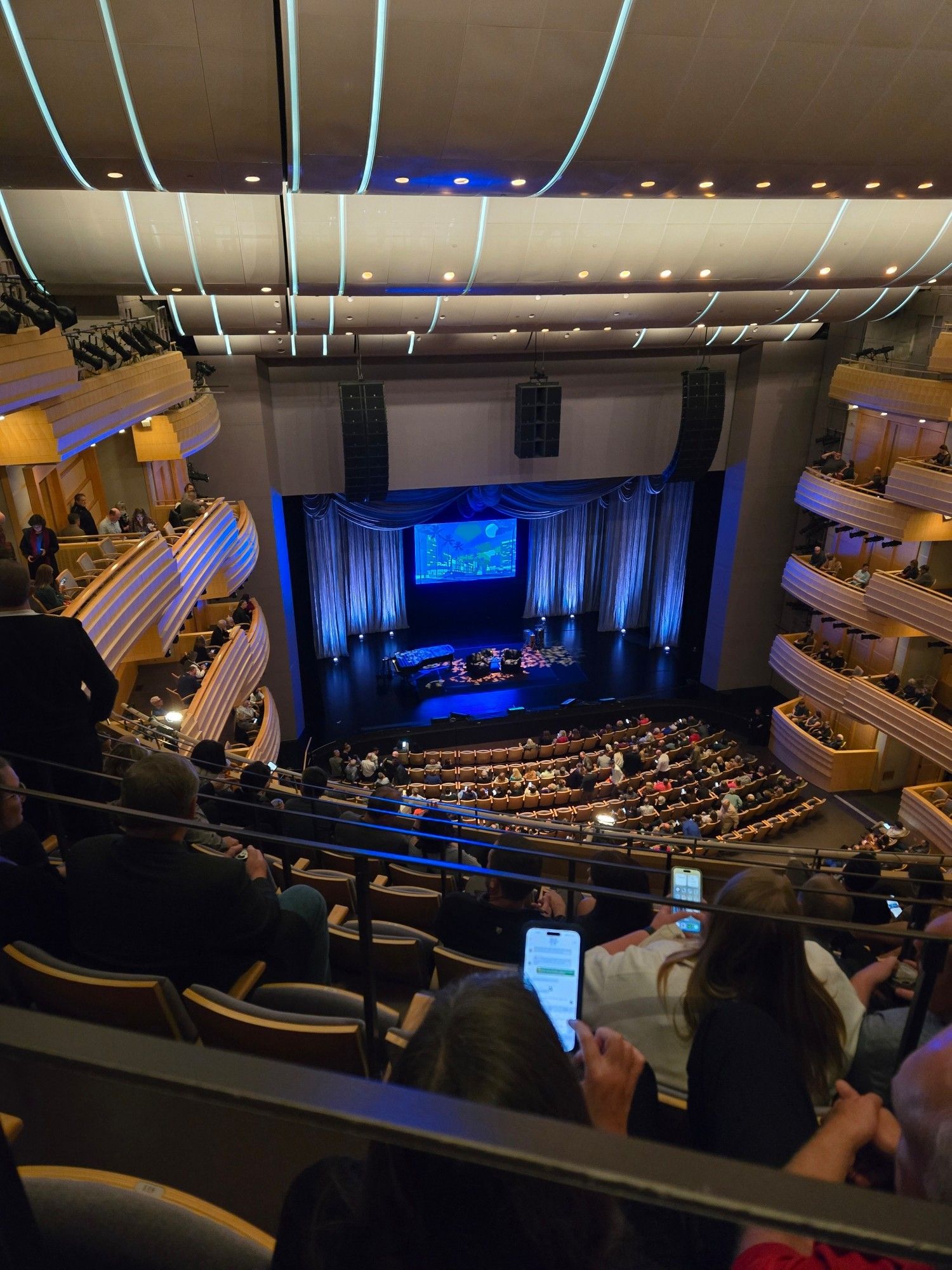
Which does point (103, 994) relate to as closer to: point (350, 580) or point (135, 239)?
point (135, 239)

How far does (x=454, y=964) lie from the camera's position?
301 centimetres

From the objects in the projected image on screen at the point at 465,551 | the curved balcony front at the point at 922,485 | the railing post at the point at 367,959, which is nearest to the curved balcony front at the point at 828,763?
the curved balcony front at the point at 922,485

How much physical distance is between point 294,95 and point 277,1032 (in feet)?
20.9

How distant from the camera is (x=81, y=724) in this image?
3.74m

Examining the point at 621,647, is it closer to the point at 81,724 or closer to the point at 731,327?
the point at 731,327

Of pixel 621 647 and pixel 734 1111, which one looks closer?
pixel 734 1111

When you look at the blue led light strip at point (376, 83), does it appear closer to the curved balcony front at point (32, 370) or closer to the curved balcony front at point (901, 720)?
the curved balcony front at point (32, 370)

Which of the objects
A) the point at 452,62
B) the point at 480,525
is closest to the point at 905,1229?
the point at 452,62

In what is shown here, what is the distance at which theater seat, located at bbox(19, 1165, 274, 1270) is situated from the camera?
1.22 meters

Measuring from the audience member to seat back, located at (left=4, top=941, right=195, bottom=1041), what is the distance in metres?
6.12

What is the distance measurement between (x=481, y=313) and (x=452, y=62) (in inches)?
326

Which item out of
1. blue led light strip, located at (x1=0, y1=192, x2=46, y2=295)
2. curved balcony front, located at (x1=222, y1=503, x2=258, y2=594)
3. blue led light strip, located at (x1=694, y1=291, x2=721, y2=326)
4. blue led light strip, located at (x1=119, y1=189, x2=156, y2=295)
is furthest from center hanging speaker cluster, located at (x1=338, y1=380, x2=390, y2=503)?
blue led light strip, located at (x1=0, y1=192, x2=46, y2=295)

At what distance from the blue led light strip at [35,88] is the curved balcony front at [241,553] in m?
6.97

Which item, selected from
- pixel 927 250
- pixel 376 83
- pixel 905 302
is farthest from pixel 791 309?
pixel 376 83
